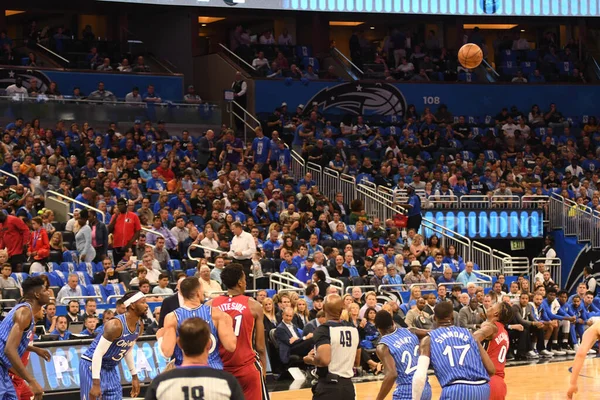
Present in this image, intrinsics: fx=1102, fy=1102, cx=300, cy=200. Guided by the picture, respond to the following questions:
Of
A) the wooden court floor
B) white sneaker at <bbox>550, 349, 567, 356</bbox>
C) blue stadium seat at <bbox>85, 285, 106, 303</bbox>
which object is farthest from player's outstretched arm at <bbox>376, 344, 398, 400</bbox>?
white sneaker at <bbox>550, 349, 567, 356</bbox>

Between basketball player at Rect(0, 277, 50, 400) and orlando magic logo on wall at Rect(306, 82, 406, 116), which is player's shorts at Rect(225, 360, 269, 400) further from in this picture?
orlando magic logo on wall at Rect(306, 82, 406, 116)

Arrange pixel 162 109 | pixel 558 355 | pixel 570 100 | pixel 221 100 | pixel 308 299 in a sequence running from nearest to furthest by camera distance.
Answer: pixel 308 299, pixel 558 355, pixel 162 109, pixel 221 100, pixel 570 100

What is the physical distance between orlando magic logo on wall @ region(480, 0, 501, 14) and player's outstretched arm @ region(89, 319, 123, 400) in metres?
24.8

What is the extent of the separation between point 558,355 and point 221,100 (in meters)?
14.3

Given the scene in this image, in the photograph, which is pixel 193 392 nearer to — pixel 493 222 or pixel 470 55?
pixel 470 55

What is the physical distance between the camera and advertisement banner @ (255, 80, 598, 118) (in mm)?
32125

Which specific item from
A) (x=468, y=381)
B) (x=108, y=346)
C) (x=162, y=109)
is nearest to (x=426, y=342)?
(x=468, y=381)

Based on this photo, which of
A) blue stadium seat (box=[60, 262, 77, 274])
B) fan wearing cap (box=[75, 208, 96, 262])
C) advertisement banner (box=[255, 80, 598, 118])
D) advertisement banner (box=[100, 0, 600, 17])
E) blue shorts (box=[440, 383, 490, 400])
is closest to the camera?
blue shorts (box=[440, 383, 490, 400])

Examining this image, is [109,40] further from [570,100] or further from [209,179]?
[570,100]

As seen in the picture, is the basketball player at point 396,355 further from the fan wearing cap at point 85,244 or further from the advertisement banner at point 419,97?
the advertisement banner at point 419,97

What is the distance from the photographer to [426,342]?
8.13 meters

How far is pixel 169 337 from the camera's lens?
8.16m

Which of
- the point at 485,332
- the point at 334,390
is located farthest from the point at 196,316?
the point at 485,332

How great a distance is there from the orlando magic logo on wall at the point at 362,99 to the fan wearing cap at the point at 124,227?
13.9 meters
